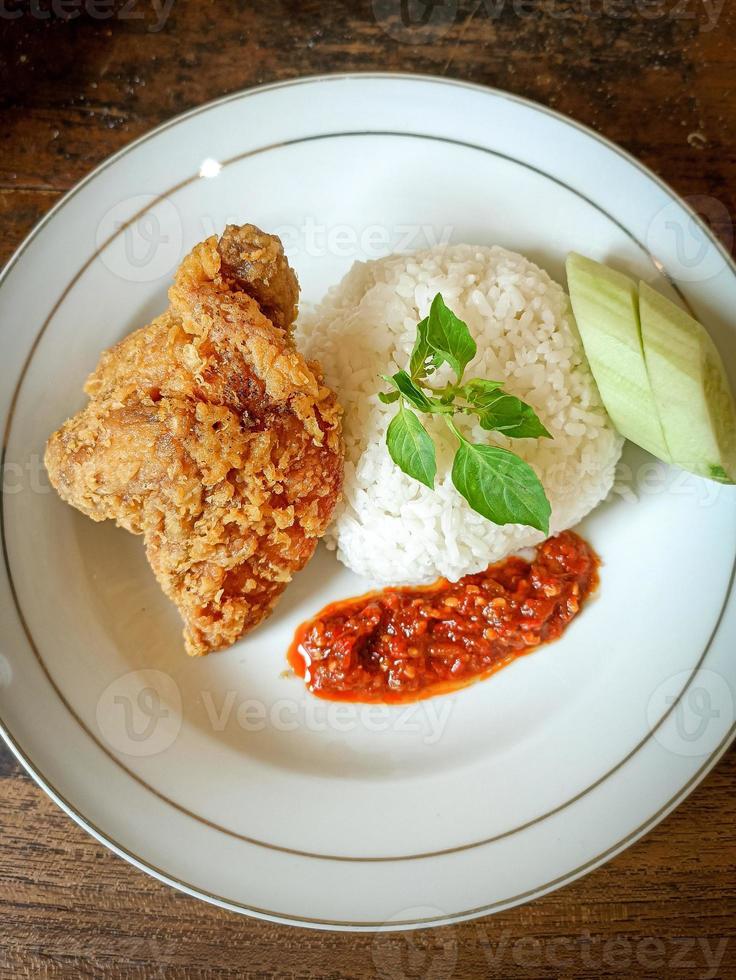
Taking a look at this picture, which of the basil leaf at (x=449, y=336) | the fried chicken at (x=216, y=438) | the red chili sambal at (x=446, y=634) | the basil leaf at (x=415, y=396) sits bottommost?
Result: the red chili sambal at (x=446, y=634)

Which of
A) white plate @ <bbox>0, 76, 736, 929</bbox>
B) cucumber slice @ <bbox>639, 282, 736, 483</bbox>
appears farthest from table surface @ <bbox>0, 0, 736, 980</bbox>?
cucumber slice @ <bbox>639, 282, 736, 483</bbox>

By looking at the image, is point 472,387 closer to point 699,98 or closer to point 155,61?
point 699,98

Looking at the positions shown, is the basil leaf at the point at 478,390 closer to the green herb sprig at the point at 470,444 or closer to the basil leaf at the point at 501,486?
the green herb sprig at the point at 470,444

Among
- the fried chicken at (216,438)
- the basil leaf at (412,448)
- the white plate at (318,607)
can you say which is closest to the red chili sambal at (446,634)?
the white plate at (318,607)

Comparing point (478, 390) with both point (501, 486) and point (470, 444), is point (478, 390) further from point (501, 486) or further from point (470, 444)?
point (501, 486)

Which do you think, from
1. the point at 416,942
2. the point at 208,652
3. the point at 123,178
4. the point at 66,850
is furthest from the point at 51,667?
the point at 123,178

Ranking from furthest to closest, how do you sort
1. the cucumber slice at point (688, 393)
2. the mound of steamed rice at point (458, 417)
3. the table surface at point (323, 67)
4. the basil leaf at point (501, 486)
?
the table surface at point (323, 67) → the mound of steamed rice at point (458, 417) → the cucumber slice at point (688, 393) → the basil leaf at point (501, 486)
